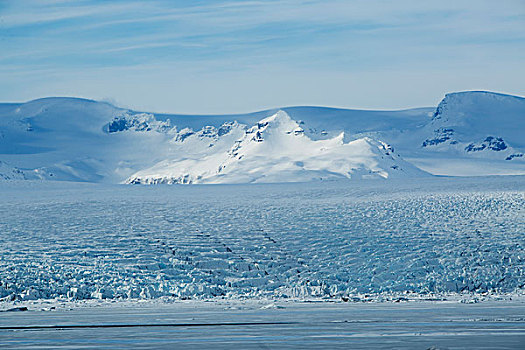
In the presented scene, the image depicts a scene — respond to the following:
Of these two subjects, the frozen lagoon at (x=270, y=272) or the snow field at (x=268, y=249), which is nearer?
the frozen lagoon at (x=270, y=272)

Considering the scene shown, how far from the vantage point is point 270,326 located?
15.0 meters

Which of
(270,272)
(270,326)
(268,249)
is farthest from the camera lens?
(268,249)

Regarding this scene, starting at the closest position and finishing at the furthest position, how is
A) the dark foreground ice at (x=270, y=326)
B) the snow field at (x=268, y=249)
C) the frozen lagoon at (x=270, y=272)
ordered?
the dark foreground ice at (x=270, y=326), the frozen lagoon at (x=270, y=272), the snow field at (x=268, y=249)

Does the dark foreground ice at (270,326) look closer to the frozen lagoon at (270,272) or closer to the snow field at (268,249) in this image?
the frozen lagoon at (270,272)

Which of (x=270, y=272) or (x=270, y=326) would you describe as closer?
(x=270, y=326)

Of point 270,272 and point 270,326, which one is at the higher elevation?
point 270,326

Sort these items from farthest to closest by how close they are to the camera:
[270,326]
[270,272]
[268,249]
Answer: [268,249], [270,272], [270,326]

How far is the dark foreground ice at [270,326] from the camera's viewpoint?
43.1 feet

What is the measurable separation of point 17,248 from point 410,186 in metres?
23.1

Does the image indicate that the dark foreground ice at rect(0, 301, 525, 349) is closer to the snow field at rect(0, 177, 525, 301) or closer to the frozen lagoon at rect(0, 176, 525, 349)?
the frozen lagoon at rect(0, 176, 525, 349)

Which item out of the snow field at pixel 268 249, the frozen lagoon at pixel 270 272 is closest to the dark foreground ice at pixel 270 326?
the frozen lagoon at pixel 270 272

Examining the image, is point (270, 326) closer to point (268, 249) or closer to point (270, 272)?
point (270, 272)

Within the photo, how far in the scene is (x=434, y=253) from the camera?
23125 mm

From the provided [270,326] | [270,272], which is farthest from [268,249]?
[270,326]
